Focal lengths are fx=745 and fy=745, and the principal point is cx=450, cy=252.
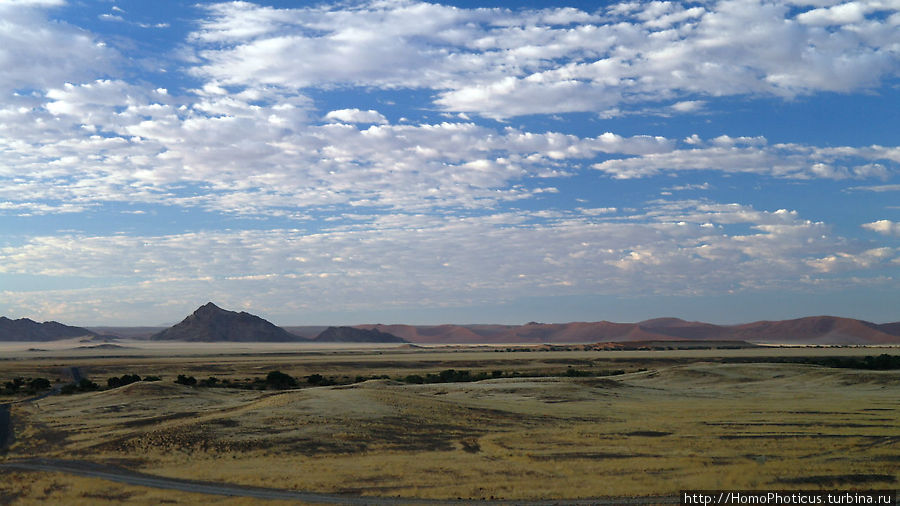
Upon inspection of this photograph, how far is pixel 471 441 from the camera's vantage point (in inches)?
1182

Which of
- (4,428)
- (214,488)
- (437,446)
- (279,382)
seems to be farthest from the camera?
(279,382)

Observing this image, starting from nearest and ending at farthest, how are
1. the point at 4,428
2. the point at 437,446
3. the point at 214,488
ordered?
the point at 214,488 < the point at 437,446 < the point at 4,428

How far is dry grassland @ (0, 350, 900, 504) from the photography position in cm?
2170

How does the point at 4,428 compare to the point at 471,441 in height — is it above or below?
below

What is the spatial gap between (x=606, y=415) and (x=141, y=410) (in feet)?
83.9

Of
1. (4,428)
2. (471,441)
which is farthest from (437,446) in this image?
(4,428)

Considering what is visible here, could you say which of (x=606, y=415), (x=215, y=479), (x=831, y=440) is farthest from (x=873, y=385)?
(x=215, y=479)

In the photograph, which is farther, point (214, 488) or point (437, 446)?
point (437, 446)

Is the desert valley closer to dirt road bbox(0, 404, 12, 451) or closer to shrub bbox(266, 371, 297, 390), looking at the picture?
dirt road bbox(0, 404, 12, 451)

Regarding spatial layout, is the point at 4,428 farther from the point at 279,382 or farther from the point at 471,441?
the point at 279,382

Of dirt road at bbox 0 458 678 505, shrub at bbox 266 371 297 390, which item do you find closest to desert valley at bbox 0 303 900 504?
dirt road at bbox 0 458 678 505

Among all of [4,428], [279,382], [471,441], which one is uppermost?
[471,441]

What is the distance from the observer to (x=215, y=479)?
74.7ft

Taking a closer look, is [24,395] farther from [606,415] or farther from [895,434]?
[895,434]
